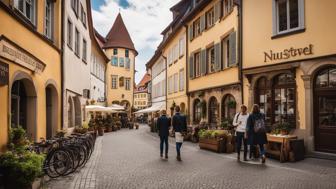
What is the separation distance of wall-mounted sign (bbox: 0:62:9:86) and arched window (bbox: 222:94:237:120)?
38.2 feet

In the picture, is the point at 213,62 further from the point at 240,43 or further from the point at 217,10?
the point at 240,43

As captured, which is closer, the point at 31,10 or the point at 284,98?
the point at 31,10

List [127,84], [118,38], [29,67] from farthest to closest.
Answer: [118,38]
[127,84]
[29,67]

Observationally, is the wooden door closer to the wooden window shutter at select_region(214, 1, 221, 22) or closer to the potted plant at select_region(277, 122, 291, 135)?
the potted plant at select_region(277, 122, 291, 135)

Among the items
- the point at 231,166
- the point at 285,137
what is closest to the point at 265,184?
the point at 231,166

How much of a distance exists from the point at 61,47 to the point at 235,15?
8.28m

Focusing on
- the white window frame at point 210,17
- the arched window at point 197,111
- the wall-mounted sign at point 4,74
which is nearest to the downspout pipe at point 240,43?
the white window frame at point 210,17

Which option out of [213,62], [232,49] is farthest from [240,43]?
[213,62]

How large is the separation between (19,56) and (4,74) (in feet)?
3.99

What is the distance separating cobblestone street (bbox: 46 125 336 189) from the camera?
786 cm

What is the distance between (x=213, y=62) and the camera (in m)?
21.0

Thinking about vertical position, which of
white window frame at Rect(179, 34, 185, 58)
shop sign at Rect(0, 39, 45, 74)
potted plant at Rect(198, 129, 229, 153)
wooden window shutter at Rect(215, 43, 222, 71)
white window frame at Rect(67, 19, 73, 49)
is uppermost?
white window frame at Rect(179, 34, 185, 58)

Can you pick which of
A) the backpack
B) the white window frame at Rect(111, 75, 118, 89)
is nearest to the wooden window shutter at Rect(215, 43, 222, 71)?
the backpack

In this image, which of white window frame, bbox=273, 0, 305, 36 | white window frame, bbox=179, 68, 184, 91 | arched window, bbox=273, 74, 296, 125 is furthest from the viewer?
white window frame, bbox=179, 68, 184, 91
